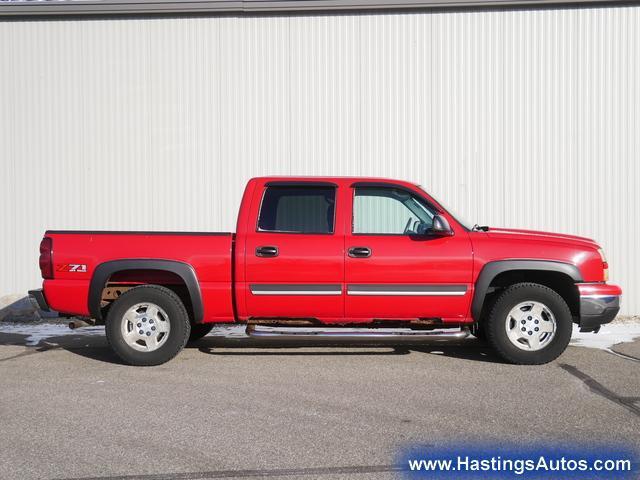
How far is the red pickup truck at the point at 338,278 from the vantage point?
6238 mm

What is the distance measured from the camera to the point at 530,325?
20.6 feet

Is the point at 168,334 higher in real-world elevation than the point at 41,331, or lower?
higher

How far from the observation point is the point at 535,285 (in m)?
6.27

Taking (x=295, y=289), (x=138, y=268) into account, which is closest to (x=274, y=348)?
(x=295, y=289)

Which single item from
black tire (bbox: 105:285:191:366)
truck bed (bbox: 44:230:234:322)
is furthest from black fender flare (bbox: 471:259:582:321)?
black tire (bbox: 105:285:191:366)

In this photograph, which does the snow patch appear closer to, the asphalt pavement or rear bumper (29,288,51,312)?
the asphalt pavement

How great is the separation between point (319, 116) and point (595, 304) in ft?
18.8

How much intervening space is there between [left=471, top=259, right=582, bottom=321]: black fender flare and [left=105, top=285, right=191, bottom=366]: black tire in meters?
2.93

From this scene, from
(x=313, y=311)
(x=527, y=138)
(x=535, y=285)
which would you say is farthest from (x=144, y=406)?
(x=527, y=138)

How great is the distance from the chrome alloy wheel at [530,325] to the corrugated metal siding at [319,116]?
14.0 ft

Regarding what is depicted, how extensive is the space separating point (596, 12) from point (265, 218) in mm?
7124

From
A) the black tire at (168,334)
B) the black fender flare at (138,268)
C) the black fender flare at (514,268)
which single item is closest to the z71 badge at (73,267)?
the black fender flare at (138,268)

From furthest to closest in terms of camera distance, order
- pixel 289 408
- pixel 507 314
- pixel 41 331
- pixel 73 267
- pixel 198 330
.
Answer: pixel 41 331 < pixel 198 330 < pixel 73 267 < pixel 507 314 < pixel 289 408

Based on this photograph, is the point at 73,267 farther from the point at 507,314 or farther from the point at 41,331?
the point at 507,314
